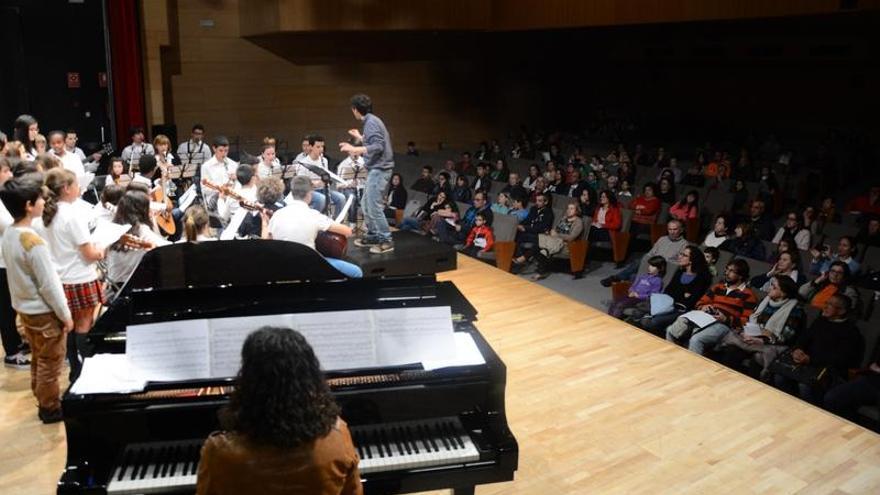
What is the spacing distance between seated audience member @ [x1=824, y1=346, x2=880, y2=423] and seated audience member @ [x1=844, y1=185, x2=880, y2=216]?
3.51 meters

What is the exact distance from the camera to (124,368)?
106 inches

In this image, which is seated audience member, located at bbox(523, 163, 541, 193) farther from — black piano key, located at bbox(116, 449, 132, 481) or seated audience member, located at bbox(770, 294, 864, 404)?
black piano key, located at bbox(116, 449, 132, 481)

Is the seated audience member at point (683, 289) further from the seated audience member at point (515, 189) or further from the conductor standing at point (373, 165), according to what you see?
the seated audience member at point (515, 189)

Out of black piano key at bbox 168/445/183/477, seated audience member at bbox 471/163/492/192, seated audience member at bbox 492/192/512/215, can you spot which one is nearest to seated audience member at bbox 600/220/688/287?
seated audience member at bbox 492/192/512/215

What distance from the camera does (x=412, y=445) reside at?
2682mm

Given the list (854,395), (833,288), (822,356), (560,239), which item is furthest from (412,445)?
(560,239)

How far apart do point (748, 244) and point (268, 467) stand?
5.75 meters

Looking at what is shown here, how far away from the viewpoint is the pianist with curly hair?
6.16 feet

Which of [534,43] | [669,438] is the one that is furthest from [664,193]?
[534,43]

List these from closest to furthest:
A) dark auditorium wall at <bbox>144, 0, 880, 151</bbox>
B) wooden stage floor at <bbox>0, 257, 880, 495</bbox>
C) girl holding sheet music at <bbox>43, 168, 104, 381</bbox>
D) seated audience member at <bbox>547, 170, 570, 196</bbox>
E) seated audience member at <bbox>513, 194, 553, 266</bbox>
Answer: wooden stage floor at <bbox>0, 257, 880, 495</bbox>
girl holding sheet music at <bbox>43, 168, 104, 381</bbox>
seated audience member at <bbox>513, 194, 553, 266</bbox>
seated audience member at <bbox>547, 170, 570, 196</bbox>
dark auditorium wall at <bbox>144, 0, 880, 151</bbox>

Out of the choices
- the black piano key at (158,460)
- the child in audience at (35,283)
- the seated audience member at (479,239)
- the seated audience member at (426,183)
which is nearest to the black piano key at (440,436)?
the black piano key at (158,460)

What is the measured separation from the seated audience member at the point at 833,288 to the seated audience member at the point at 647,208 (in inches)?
97.8

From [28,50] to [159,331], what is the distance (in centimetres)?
1029

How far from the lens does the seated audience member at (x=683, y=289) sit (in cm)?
576
